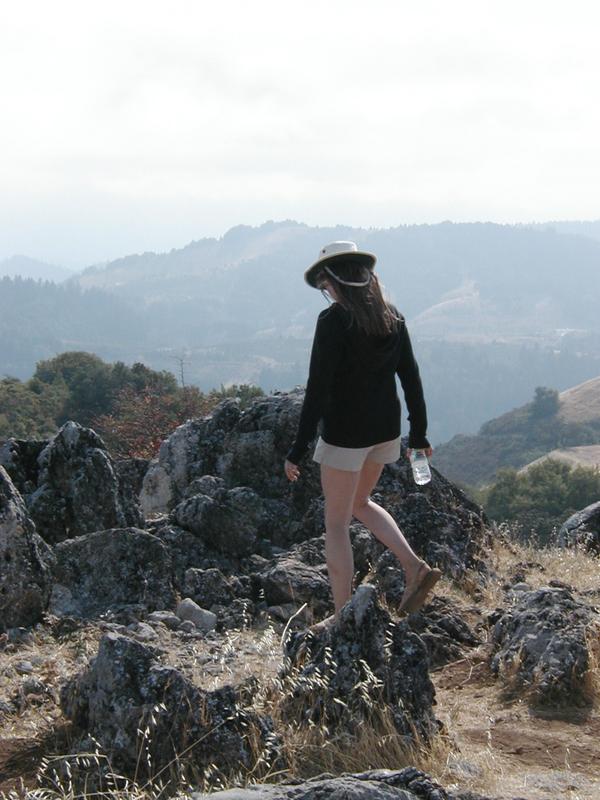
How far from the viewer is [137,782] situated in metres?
4.27

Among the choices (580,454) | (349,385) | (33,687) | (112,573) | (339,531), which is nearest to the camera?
(33,687)

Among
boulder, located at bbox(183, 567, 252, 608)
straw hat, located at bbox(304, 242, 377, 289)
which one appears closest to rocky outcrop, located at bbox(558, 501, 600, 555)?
boulder, located at bbox(183, 567, 252, 608)

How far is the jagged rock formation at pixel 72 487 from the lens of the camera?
8.30 metres

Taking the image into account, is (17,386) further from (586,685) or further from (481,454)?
(481,454)

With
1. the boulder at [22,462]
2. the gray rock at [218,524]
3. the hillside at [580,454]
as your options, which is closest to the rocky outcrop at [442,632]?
the gray rock at [218,524]

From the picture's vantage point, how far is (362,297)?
230 inches

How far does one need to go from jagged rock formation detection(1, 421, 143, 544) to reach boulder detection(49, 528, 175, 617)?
38.2 inches

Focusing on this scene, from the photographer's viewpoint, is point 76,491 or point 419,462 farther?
point 76,491

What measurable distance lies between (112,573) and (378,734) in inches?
127

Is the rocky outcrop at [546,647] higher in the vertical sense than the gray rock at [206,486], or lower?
lower

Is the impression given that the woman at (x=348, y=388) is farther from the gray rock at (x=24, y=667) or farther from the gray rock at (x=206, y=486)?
the gray rock at (x=206, y=486)

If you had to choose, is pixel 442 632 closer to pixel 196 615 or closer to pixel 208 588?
pixel 196 615

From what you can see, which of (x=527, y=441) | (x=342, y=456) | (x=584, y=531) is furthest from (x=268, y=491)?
(x=527, y=441)

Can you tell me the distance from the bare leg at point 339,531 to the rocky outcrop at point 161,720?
150 centimetres
